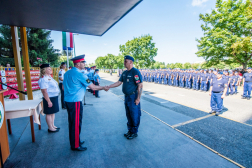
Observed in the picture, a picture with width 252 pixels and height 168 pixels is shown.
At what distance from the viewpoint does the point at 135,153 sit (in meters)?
2.45

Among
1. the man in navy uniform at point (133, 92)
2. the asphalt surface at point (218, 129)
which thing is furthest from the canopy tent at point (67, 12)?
the asphalt surface at point (218, 129)

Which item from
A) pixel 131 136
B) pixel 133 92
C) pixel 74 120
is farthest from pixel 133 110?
pixel 74 120

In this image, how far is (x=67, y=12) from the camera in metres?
3.64

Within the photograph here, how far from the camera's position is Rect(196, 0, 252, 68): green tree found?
535 inches

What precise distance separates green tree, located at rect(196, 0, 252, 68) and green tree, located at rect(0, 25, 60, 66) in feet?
73.3

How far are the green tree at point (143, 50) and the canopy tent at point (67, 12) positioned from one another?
98.1 ft

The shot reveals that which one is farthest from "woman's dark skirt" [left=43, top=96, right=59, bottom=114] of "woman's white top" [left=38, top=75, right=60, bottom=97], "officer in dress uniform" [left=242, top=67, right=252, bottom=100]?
"officer in dress uniform" [left=242, top=67, right=252, bottom=100]

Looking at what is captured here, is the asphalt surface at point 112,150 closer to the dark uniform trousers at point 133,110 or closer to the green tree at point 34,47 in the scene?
the dark uniform trousers at point 133,110

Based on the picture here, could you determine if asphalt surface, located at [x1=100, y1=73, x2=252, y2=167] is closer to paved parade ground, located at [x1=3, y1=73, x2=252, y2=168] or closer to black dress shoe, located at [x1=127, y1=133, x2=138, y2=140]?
paved parade ground, located at [x1=3, y1=73, x2=252, y2=168]

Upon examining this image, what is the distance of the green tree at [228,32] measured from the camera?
44.6ft

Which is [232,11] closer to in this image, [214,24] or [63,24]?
[214,24]

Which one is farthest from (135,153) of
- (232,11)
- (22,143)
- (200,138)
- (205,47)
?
(232,11)

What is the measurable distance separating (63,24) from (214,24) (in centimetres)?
2029

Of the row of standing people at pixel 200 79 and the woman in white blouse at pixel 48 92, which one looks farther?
the row of standing people at pixel 200 79
